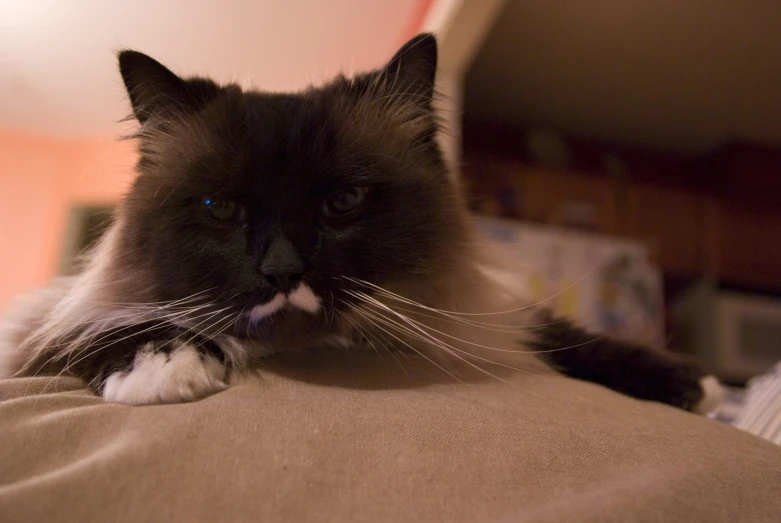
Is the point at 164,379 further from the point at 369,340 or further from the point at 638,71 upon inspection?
the point at 638,71

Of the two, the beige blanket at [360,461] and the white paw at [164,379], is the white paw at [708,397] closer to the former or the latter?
the beige blanket at [360,461]

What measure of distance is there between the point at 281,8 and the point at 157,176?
1.72 metres

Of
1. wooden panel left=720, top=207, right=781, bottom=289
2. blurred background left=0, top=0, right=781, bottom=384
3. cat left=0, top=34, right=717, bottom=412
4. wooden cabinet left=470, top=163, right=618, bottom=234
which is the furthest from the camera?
wooden panel left=720, top=207, right=781, bottom=289

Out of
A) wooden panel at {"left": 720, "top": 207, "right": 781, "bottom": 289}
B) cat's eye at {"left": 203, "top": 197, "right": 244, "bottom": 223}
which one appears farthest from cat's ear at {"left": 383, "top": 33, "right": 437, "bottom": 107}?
wooden panel at {"left": 720, "top": 207, "right": 781, "bottom": 289}

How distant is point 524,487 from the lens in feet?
1.82

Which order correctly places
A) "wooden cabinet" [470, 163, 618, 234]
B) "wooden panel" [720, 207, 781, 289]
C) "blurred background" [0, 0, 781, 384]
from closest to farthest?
"blurred background" [0, 0, 781, 384] < "wooden cabinet" [470, 163, 618, 234] < "wooden panel" [720, 207, 781, 289]

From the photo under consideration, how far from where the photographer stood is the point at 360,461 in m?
0.56

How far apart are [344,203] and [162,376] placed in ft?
1.18

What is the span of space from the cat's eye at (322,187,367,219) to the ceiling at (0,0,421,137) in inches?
56.8

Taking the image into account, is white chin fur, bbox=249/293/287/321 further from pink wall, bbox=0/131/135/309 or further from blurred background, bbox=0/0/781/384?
pink wall, bbox=0/131/135/309

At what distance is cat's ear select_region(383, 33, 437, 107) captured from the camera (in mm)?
1011

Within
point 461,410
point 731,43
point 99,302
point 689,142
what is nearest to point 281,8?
point 99,302

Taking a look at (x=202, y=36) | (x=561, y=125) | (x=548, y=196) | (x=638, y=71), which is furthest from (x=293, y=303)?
(x=561, y=125)

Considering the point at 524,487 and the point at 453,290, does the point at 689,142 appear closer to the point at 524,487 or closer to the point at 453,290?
the point at 453,290
